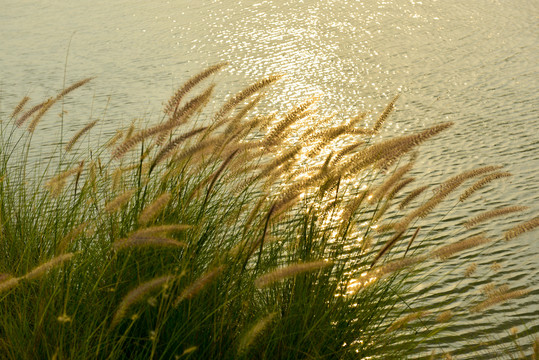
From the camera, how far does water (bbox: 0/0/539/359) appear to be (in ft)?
10.5

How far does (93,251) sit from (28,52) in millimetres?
6025

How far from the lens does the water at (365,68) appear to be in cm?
320

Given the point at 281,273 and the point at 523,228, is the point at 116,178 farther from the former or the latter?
the point at 523,228

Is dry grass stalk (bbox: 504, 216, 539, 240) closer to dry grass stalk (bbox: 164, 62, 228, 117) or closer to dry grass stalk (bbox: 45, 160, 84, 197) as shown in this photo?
dry grass stalk (bbox: 164, 62, 228, 117)

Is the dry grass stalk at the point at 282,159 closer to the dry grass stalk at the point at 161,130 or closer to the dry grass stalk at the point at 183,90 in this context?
the dry grass stalk at the point at 161,130

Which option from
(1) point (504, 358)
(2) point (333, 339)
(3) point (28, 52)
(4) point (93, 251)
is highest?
(4) point (93, 251)

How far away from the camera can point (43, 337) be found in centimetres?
162

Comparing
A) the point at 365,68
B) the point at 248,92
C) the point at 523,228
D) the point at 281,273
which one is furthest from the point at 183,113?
the point at 365,68

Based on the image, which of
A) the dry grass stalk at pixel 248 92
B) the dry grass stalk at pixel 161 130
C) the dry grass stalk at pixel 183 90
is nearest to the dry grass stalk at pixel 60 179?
the dry grass stalk at pixel 161 130

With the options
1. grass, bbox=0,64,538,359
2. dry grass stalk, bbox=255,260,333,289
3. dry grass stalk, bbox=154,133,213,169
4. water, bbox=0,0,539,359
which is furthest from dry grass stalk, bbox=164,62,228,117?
water, bbox=0,0,539,359

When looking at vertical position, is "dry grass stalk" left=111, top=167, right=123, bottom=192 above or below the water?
above

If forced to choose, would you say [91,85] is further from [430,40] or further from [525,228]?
[525,228]

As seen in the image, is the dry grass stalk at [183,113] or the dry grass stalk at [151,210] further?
the dry grass stalk at [183,113]

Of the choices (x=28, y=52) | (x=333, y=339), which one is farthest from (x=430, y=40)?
(x=333, y=339)
